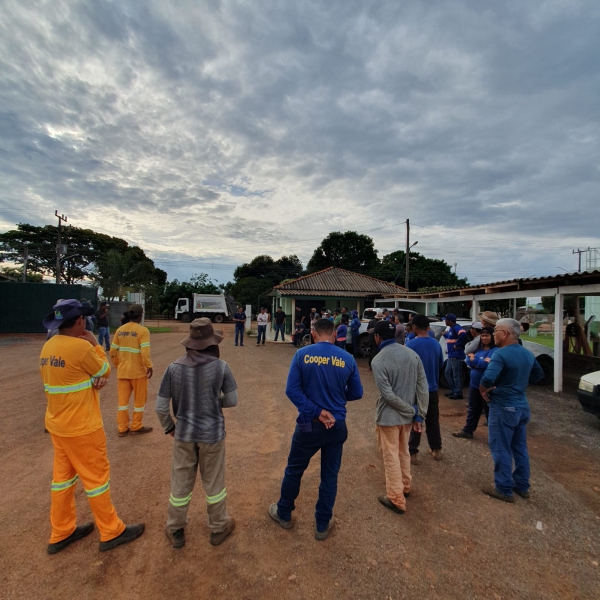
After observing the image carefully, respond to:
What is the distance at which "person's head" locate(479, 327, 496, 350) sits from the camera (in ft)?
15.4

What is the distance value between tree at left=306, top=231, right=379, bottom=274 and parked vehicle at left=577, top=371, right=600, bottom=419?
118ft

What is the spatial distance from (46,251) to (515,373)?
129 feet

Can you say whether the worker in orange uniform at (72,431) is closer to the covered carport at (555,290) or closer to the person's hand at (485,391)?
the person's hand at (485,391)

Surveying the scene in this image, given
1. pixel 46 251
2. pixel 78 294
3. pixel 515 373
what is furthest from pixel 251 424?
pixel 46 251

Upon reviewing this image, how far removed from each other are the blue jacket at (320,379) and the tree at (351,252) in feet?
128

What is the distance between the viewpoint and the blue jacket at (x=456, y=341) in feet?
21.7

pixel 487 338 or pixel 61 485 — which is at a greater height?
pixel 487 338

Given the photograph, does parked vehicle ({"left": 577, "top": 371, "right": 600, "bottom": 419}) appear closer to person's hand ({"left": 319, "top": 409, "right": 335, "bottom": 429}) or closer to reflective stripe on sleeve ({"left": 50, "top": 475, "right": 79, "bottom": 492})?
person's hand ({"left": 319, "top": 409, "right": 335, "bottom": 429})

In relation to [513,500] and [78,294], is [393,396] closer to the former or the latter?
[513,500]

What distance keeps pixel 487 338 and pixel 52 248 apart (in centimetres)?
3788

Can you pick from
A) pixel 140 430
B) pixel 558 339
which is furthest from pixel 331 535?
pixel 558 339

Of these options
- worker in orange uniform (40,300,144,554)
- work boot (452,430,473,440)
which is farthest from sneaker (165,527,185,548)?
work boot (452,430,473,440)

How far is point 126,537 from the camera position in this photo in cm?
259

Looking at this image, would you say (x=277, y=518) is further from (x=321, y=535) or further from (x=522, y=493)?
(x=522, y=493)
